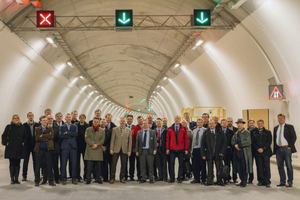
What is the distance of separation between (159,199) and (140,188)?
136 cm

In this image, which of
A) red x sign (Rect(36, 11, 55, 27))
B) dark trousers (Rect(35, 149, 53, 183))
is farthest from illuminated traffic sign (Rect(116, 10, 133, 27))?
dark trousers (Rect(35, 149, 53, 183))

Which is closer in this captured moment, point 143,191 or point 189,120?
point 143,191

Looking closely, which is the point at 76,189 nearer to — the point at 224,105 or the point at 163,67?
the point at 224,105

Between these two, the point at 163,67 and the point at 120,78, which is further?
the point at 120,78

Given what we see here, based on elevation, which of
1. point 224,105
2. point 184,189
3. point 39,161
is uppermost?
point 224,105

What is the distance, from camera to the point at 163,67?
24.9 metres

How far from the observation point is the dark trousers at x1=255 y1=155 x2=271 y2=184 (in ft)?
28.3

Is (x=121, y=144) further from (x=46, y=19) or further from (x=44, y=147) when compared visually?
(x=46, y=19)

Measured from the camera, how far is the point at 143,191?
26.0 feet

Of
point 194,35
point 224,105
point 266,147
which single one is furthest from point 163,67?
point 266,147

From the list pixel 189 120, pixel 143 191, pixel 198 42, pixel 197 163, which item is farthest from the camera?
pixel 198 42

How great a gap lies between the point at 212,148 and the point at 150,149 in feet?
5.63

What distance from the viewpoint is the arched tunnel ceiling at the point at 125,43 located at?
13.9 metres

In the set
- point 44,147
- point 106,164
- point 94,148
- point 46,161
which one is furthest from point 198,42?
point 46,161
